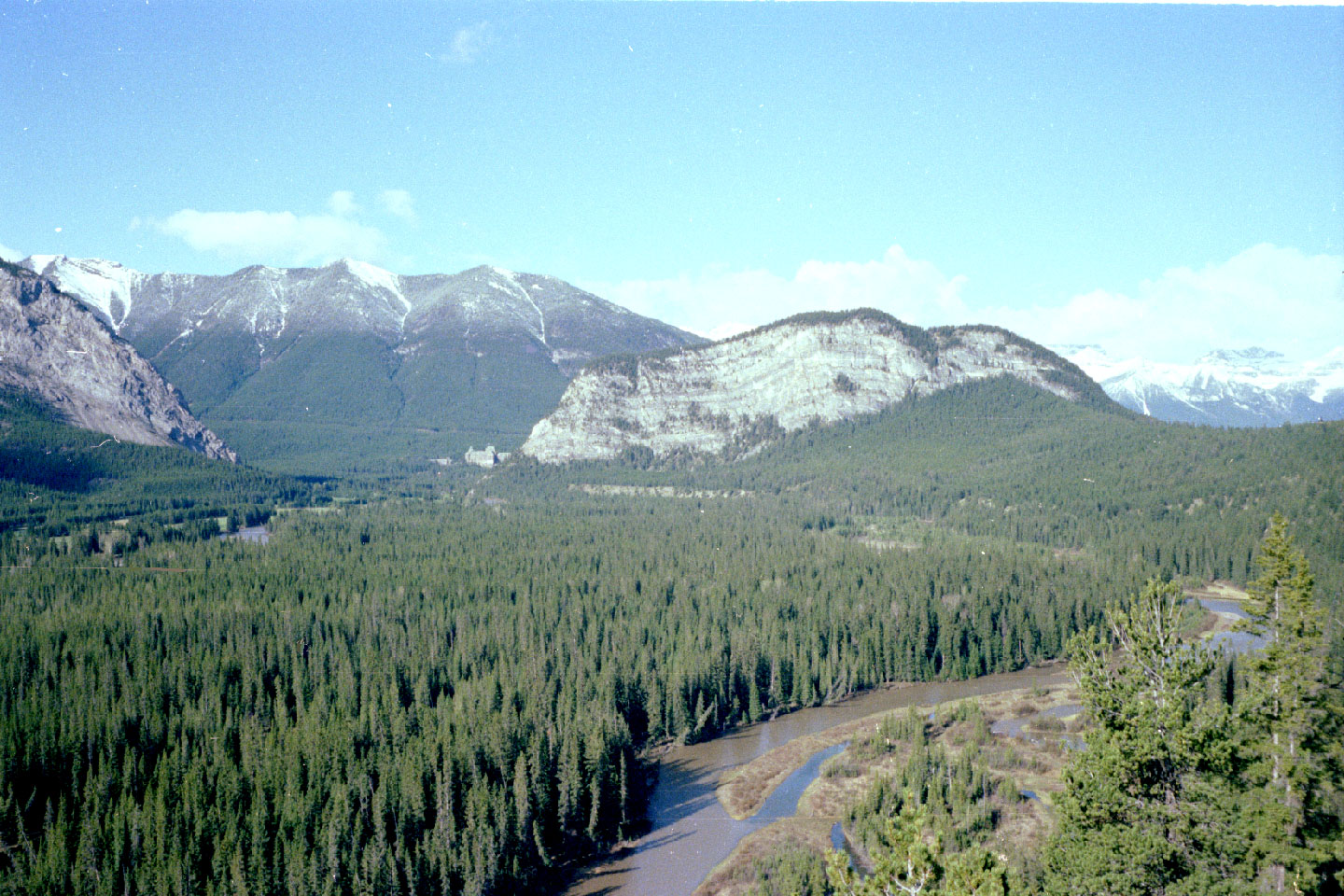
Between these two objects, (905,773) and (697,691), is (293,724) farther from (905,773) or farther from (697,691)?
(905,773)

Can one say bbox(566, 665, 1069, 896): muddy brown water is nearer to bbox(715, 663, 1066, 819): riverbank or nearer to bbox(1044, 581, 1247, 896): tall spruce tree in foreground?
bbox(715, 663, 1066, 819): riverbank

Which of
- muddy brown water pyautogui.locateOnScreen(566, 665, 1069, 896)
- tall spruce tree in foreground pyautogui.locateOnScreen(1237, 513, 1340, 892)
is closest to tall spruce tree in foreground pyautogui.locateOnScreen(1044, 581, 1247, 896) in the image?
tall spruce tree in foreground pyautogui.locateOnScreen(1237, 513, 1340, 892)

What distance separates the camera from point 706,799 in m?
59.5

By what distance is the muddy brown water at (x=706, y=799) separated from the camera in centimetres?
4925

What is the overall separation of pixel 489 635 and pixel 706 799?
2990 centimetres

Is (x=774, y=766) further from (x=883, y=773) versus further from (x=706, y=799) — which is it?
(x=883, y=773)

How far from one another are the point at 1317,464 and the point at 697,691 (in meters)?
113

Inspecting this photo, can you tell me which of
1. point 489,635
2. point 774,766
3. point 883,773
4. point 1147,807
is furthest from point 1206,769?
point 489,635

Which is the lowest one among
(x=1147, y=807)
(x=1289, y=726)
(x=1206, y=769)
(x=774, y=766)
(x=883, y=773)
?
(x=774, y=766)

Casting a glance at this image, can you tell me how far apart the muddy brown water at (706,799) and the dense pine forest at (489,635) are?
1791mm

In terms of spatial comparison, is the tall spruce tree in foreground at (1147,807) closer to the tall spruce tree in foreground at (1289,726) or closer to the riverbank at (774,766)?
the tall spruce tree in foreground at (1289,726)

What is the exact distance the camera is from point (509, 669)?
71.9 m

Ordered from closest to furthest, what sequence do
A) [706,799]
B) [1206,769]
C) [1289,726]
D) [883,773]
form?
[1206,769]
[1289,726]
[706,799]
[883,773]

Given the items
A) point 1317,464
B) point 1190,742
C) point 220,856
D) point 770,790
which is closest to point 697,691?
point 770,790
